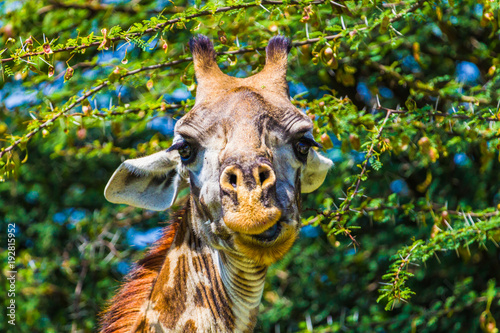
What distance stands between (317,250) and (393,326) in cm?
161

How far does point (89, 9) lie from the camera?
8.05 metres

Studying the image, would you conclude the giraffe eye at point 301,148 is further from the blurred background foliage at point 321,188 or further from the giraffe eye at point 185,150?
the blurred background foliage at point 321,188

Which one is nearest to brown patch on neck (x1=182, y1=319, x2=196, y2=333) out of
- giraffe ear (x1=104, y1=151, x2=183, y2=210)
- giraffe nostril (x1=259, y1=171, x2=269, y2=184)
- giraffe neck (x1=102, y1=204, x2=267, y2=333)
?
giraffe neck (x1=102, y1=204, x2=267, y2=333)

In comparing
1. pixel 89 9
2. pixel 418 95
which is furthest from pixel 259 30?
pixel 89 9

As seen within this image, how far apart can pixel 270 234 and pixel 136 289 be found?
1.43 meters

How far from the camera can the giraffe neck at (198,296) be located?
14.2ft

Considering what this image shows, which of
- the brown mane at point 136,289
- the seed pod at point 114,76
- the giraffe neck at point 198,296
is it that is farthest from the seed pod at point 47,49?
the giraffe neck at point 198,296

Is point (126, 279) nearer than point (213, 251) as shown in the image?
No

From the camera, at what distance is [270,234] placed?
149 inches

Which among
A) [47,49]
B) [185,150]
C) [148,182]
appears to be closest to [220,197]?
[185,150]

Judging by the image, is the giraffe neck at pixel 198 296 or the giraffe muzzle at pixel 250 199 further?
the giraffe neck at pixel 198 296

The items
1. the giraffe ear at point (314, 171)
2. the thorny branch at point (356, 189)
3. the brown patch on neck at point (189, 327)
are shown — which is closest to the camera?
the brown patch on neck at point (189, 327)

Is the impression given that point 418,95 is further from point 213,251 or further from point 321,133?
point 213,251

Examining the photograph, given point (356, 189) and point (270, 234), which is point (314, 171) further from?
point (270, 234)
